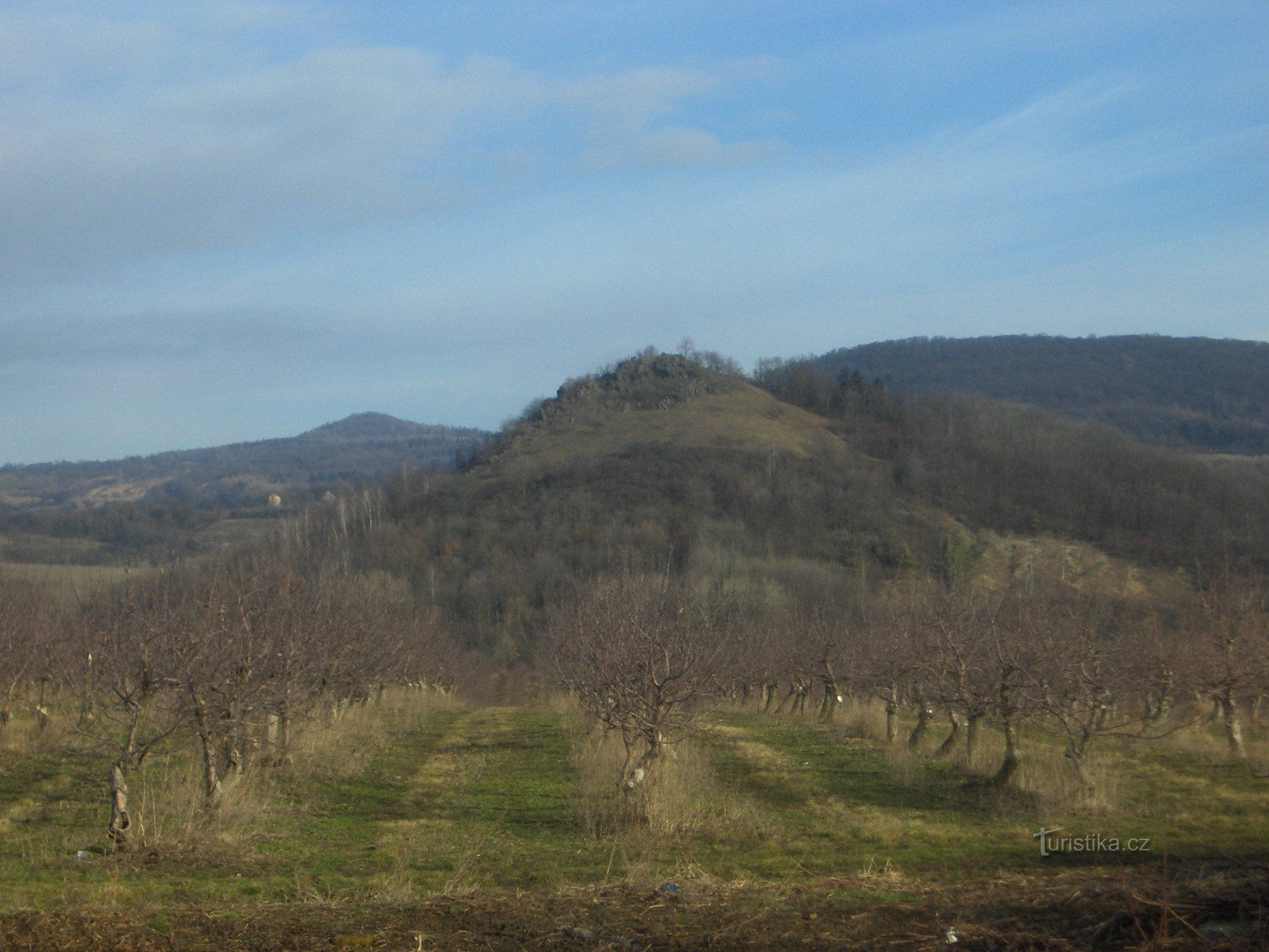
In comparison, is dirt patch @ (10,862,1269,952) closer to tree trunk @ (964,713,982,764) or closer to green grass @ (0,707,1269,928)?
green grass @ (0,707,1269,928)

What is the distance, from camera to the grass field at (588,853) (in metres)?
7.76

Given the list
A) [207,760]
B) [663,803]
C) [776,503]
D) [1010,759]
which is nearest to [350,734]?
[207,760]

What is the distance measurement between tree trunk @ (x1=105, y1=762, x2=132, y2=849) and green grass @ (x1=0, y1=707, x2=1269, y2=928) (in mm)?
261

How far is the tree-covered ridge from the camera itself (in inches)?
5059

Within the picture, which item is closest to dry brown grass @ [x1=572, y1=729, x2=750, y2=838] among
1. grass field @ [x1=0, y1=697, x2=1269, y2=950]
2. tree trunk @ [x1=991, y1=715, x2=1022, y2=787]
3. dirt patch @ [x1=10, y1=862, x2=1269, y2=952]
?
grass field @ [x1=0, y1=697, x2=1269, y2=950]

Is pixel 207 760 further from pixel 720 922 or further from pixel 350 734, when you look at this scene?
pixel 350 734

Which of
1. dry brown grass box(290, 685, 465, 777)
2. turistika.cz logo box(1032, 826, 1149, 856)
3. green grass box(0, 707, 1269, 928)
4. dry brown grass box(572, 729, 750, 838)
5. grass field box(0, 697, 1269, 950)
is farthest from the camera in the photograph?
dry brown grass box(290, 685, 465, 777)

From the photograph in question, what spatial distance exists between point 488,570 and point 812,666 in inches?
1819

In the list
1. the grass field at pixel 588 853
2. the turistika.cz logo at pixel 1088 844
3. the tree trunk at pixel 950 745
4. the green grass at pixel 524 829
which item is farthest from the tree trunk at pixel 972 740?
the turistika.cz logo at pixel 1088 844

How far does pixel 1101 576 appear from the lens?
2886 inches

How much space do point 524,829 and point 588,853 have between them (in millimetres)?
2044

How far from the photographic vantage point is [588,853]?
11.9 m

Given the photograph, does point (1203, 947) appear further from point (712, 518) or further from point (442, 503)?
point (442, 503)

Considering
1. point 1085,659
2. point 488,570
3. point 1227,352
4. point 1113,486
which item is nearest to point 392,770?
point 1085,659
